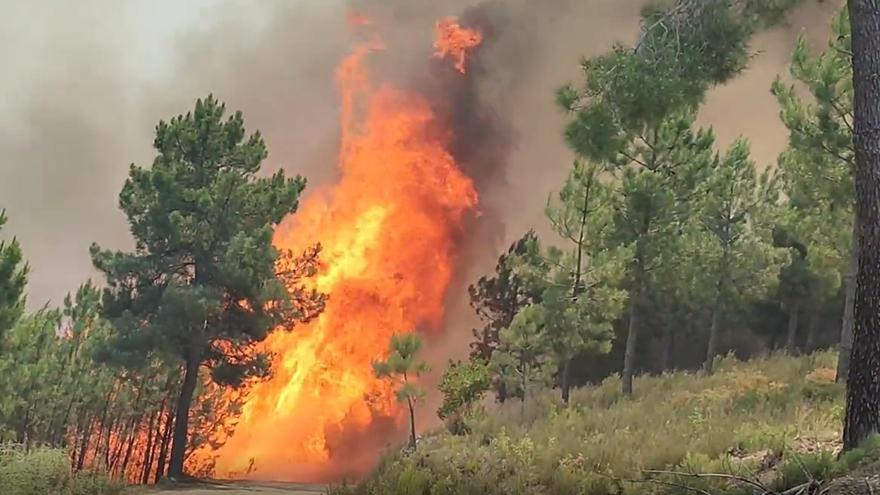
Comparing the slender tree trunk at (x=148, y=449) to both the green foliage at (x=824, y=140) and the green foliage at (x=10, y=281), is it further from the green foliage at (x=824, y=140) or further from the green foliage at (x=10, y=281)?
the green foliage at (x=824, y=140)

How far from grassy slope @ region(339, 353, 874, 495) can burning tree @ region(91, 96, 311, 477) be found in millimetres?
5698

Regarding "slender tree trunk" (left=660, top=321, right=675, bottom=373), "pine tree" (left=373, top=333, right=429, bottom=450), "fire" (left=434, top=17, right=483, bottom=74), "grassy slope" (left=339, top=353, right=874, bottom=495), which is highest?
"fire" (left=434, top=17, right=483, bottom=74)

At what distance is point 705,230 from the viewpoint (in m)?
20.4

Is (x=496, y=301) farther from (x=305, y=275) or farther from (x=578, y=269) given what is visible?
(x=305, y=275)

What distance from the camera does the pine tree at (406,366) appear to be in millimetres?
17844

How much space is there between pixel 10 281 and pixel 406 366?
29.3ft

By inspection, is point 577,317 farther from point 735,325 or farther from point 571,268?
point 735,325

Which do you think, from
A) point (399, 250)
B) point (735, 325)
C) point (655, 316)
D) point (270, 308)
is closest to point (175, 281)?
point (270, 308)

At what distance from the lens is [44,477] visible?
39.9 ft

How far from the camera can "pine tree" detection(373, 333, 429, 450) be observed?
58.5 ft

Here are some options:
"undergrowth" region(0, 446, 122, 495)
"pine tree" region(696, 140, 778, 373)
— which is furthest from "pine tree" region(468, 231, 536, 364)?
"undergrowth" region(0, 446, 122, 495)

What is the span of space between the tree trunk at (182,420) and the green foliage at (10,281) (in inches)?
197

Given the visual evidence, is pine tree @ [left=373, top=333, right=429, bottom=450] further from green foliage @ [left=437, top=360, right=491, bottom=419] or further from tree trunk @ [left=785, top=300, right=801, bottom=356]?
tree trunk @ [left=785, top=300, right=801, bottom=356]

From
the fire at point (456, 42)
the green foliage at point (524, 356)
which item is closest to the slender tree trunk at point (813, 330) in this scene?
the green foliage at point (524, 356)
